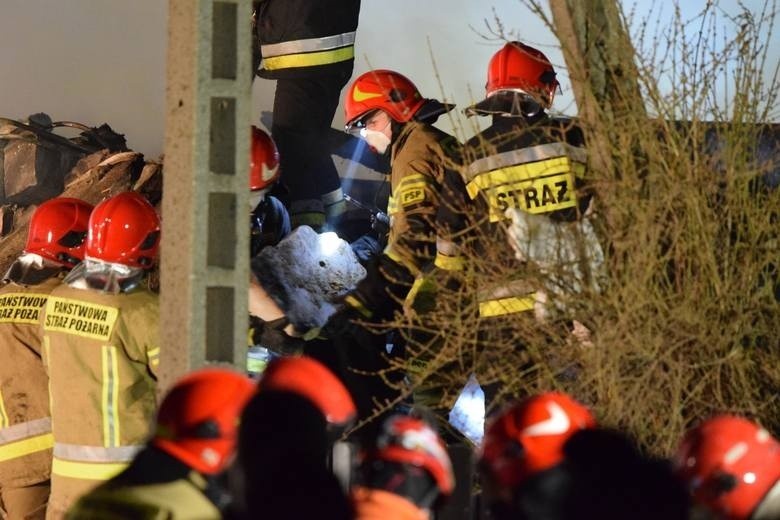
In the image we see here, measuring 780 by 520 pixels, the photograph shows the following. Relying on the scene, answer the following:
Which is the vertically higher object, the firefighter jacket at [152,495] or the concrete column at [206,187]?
the concrete column at [206,187]

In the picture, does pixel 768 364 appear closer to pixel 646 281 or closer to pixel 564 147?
pixel 646 281

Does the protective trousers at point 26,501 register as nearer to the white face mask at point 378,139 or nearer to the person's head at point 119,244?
the person's head at point 119,244

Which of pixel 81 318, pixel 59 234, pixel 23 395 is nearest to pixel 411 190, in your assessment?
pixel 81 318

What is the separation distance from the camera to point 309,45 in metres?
8.20

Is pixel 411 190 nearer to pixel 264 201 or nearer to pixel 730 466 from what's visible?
pixel 264 201

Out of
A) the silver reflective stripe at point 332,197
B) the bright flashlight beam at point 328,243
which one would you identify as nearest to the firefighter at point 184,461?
the bright flashlight beam at point 328,243

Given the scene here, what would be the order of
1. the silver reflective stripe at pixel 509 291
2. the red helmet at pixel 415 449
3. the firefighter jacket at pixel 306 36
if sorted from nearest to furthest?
the red helmet at pixel 415 449 → the silver reflective stripe at pixel 509 291 → the firefighter jacket at pixel 306 36

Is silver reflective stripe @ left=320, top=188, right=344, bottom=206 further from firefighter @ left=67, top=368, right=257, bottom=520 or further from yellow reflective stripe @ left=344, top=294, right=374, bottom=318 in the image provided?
firefighter @ left=67, top=368, right=257, bottom=520

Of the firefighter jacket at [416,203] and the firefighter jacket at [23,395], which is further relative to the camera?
the firefighter jacket at [23,395]

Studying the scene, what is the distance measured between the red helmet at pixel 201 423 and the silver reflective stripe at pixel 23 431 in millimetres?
3218

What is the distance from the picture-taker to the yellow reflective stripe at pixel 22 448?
6.15m

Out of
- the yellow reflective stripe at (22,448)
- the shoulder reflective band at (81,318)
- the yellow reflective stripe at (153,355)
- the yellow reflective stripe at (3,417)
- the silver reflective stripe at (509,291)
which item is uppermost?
the silver reflective stripe at (509,291)

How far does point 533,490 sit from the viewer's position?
9.90ft

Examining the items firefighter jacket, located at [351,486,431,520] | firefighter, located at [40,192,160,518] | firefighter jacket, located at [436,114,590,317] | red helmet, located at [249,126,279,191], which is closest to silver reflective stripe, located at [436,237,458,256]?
firefighter jacket, located at [436,114,590,317]
